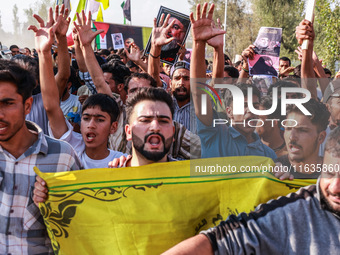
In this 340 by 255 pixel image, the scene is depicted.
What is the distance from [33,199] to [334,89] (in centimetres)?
314

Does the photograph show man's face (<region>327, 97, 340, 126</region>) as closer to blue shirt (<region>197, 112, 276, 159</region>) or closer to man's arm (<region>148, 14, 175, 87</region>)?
blue shirt (<region>197, 112, 276, 159</region>)

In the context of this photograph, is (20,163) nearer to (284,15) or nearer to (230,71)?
(230,71)

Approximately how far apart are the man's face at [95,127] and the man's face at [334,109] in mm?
1888

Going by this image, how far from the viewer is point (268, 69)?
625cm

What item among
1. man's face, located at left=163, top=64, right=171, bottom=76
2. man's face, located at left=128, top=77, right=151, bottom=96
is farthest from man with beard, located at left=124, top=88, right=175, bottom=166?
man's face, located at left=163, top=64, right=171, bottom=76

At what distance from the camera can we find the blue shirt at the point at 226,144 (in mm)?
3379

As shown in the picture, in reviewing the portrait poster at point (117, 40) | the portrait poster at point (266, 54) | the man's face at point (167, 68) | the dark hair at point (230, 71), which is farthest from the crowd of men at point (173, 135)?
the portrait poster at point (117, 40)

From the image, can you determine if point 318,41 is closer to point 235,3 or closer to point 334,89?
point 235,3

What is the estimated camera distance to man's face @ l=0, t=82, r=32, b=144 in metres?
2.37

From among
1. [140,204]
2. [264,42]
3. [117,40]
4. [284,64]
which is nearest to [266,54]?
[264,42]

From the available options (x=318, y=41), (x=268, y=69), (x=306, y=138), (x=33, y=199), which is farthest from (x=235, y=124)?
(x=318, y=41)

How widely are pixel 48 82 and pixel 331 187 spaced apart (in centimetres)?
200

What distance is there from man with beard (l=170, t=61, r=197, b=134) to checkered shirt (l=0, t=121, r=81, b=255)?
1688 mm

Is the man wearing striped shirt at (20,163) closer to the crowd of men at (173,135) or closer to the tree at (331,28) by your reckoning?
the crowd of men at (173,135)
